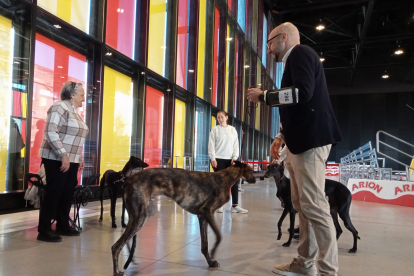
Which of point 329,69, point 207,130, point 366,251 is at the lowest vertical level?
point 366,251

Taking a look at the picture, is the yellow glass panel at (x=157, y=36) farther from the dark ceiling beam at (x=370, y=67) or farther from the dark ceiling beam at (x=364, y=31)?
the dark ceiling beam at (x=370, y=67)

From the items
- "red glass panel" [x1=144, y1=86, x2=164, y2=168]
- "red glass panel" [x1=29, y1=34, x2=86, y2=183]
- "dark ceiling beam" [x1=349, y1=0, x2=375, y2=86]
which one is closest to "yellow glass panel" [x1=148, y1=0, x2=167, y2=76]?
"red glass panel" [x1=144, y1=86, x2=164, y2=168]

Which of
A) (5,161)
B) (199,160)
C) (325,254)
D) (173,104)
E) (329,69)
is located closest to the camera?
(325,254)

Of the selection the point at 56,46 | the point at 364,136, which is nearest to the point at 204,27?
the point at 56,46

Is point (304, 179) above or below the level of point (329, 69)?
below

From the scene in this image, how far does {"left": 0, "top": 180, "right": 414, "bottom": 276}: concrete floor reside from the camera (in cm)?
229

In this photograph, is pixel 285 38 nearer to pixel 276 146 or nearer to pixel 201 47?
pixel 276 146

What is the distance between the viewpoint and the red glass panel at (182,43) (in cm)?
900

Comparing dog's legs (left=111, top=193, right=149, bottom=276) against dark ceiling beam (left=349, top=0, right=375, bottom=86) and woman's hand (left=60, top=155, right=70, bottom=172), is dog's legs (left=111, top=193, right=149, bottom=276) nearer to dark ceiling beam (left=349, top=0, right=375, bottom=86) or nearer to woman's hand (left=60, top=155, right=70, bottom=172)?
woman's hand (left=60, top=155, right=70, bottom=172)

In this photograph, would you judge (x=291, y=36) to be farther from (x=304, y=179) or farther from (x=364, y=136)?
(x=364, y=136)

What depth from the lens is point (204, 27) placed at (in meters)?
10.6

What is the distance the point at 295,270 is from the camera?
2270 mm

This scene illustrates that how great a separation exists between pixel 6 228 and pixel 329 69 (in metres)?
25.0

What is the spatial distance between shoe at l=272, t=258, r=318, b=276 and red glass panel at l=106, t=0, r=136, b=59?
18.2 feet
